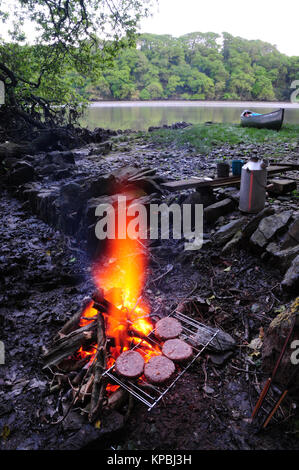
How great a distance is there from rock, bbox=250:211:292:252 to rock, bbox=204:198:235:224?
1.03 m

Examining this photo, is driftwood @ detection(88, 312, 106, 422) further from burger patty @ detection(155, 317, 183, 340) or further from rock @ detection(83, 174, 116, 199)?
rock @ detection(83, 174, 116, 199)

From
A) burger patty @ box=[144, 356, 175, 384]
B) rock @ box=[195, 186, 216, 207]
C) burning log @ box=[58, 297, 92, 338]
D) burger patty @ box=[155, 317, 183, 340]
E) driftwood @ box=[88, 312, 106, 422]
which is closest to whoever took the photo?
driftwood @ box=[88, 312, 106, 422]

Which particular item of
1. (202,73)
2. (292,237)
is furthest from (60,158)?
(202,73)

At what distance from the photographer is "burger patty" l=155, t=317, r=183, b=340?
342 centimetres

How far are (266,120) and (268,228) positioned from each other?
44.8 ft

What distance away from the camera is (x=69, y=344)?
3404mm

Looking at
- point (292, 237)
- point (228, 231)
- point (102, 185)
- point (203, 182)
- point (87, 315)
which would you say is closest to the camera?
point (87, 315)

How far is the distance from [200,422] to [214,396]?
311 millimetres

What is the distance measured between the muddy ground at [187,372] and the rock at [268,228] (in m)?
0.28

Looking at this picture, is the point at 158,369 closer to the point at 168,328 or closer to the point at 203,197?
the point at 168,328

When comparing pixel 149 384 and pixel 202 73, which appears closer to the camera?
pixel 149 384

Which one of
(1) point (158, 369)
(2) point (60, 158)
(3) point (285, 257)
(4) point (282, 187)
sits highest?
(2) point (60, 158)

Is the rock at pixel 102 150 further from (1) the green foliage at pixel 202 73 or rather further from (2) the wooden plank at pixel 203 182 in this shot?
(1) the green foliage at pixel 202 73

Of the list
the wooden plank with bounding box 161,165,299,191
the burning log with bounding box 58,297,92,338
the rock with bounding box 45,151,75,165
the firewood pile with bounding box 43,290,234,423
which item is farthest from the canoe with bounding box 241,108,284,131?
the burning log with bounding box 58,297,92,338
